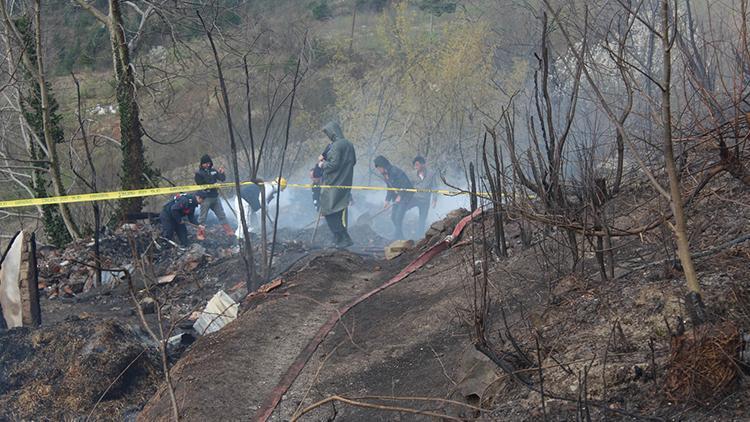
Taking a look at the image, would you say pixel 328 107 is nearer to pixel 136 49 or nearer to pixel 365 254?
pixel 136 49

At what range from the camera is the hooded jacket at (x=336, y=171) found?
15.0 m

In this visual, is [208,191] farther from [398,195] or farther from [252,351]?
[252,351]

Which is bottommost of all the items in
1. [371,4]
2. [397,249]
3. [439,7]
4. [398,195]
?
[397,249]

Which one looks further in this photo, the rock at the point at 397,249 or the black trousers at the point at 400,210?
the black trousers at the point at 400,210

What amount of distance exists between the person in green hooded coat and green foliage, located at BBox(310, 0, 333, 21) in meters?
28.1

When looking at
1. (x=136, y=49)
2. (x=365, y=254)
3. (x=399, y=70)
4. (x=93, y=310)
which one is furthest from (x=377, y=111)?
(x=93, y=310)

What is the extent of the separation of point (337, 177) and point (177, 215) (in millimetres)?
2976

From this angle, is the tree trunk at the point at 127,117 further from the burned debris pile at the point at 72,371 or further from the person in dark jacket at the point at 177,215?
the burned debris pile at the point at 72,371

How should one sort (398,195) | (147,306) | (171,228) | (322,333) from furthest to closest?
(398,195)
(171,228)
(147,306)
(322,333)

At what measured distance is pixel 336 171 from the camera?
594 inches

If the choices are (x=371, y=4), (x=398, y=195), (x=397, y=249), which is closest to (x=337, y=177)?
(x=397, y=249)

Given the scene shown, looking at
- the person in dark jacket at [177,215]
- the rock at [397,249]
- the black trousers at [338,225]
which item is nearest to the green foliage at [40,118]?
the person in dark jacket at [177,215]

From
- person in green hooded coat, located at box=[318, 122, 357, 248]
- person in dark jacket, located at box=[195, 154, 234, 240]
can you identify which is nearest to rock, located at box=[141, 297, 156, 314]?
person in dark jacket, located at box=[195, 154, 234, 240]

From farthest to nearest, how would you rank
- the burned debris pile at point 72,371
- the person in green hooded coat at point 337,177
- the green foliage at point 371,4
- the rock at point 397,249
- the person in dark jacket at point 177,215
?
the green foliage at point 371,4
the person in green hooded coat at point 337,177
the person in dark jacket at point 177,215
the rock at point 397,249
the burned debris pile at point 72,371
